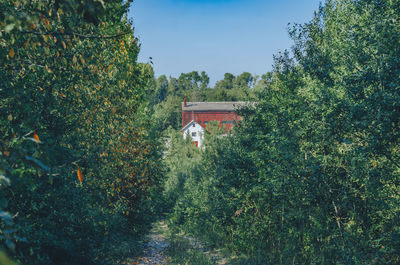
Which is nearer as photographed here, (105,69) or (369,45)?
(369,45)

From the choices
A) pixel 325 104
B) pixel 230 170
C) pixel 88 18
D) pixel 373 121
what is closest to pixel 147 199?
pixel 230 170

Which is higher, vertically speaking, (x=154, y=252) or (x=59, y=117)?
(x=59, y=117)

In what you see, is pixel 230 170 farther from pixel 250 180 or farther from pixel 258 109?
pixel 258 109

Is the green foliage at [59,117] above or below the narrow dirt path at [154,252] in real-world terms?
above

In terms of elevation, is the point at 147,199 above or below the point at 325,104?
below

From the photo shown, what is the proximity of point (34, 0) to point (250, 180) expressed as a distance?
32.9 feet

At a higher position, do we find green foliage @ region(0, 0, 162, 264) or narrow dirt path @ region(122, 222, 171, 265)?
green foliage @ region(0, 0, 162, 264)

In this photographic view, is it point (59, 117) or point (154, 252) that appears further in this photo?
point (154, 252)

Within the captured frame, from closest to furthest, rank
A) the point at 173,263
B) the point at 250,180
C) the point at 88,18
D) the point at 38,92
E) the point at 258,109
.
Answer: the point at 88,18
the point at 38,92
the point at 173,263
the point at 250,180
the point at 258,109

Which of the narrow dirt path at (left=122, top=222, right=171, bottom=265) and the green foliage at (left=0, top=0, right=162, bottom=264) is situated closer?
the green foliage at (left=0, top=0, right=162, bottom=264)

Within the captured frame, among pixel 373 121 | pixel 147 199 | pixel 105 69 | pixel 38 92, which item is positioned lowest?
pixel 147 199

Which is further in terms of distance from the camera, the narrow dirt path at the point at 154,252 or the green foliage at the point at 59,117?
the narrow dirt path at the point at 154,252

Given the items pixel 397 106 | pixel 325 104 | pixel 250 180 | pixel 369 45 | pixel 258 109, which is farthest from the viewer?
pixel 258 109

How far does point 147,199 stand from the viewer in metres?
14.6
